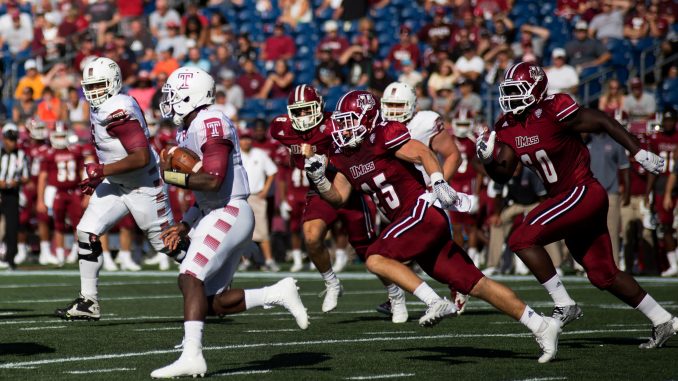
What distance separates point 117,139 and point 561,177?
3267 millimetres

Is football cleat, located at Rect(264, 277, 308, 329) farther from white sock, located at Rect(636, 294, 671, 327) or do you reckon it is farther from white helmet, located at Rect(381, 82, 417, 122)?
white helmet, located at Rect(381, 82, 417, 122)

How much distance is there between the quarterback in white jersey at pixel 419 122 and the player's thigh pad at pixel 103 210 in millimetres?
2229

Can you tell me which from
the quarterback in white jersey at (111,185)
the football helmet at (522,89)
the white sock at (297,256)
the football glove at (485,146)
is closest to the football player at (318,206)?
the quarterback in white jersey at (111,185)

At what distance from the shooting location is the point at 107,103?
8.76 meters

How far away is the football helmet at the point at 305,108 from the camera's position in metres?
9.52

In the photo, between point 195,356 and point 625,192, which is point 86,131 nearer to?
point 625,192

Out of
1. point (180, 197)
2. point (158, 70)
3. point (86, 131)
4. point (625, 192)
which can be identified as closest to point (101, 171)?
point (625, 192)

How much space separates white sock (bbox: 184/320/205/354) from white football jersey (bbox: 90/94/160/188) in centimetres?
286

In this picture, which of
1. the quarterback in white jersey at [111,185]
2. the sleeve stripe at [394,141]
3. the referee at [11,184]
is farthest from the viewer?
the referee at [11,184]

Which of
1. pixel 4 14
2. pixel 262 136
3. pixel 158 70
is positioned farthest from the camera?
pixel 4 14

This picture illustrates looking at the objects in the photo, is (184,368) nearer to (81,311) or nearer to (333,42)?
(81,311)

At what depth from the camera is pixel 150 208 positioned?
355 inches

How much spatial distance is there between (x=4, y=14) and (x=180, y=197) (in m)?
9.00

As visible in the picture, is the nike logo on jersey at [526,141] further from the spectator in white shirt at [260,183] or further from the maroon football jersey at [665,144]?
the spectator in white shirt at [260,183]
